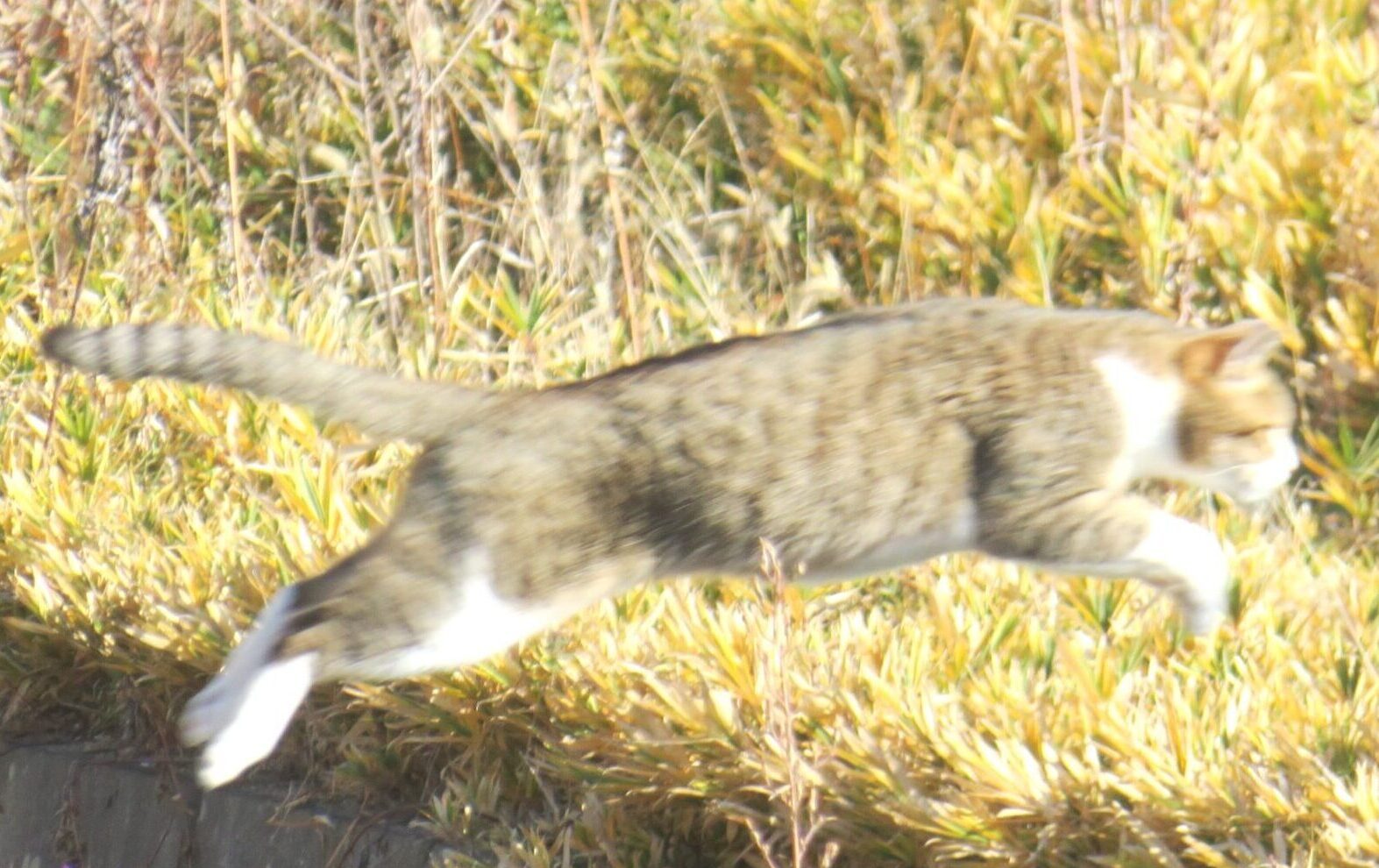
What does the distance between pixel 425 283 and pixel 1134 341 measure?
8.27 feet

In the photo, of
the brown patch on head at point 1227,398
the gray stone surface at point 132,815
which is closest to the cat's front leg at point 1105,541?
the brown patch on head at point 1227,398

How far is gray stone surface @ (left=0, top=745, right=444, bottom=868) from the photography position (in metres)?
4.11

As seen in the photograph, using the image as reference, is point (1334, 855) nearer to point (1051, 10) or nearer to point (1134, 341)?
point (1134, 341)

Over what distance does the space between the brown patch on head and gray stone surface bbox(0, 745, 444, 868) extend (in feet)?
5.27

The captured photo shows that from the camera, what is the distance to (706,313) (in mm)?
5336

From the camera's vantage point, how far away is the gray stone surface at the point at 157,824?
4.11 metres

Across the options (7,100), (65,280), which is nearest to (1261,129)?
(65,280)

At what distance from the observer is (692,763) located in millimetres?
3619

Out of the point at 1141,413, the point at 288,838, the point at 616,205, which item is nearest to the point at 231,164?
the point at 616,205

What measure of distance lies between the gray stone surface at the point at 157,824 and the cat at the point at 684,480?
68 cm

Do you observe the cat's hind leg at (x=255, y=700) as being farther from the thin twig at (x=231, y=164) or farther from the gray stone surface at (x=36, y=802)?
the thin twig at (x=231, y=164)

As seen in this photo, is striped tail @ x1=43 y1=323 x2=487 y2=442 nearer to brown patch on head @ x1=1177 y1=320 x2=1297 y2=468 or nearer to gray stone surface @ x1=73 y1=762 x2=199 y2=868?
brown patch on head @ x1=1177 y1=320 x2=1297 y2=468

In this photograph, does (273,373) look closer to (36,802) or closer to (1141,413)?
(1141,413)

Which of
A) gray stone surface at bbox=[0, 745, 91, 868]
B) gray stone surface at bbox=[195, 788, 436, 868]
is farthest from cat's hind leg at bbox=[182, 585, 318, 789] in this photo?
gray stone surface at bbox=[0, 745, 91, 868]
